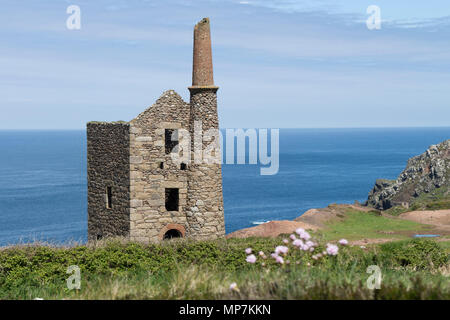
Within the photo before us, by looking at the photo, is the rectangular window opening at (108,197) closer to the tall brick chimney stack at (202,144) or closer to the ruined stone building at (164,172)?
the ruined stone building at (164,172)

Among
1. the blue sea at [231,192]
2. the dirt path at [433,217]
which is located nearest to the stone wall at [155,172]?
the dirt path at [433,217]

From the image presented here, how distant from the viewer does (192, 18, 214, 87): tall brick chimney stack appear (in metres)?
27.6

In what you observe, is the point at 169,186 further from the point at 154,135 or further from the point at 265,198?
the point at 265,198

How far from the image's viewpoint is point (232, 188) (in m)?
130

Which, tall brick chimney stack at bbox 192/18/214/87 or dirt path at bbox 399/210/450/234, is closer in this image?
tall brick chimney stack at bbox 192/18/214/87

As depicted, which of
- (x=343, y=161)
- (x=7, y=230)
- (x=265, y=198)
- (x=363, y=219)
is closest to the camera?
(x=363, y=219)

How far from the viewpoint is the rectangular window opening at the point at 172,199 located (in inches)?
1115

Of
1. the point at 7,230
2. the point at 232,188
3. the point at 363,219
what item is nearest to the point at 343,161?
the point at 232,188

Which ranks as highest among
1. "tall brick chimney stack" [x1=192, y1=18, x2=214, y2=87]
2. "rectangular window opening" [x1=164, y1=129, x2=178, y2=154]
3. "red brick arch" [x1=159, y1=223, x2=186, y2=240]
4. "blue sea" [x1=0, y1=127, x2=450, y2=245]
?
"tall brick chimney stack" [x1=192, y1=18, x2=214, y2=87]

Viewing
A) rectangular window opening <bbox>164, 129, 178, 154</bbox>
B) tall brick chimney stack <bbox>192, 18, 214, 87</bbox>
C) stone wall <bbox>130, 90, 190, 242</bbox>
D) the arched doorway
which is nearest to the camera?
stone wall <bbox>130, 90, 190, 242</bbox>

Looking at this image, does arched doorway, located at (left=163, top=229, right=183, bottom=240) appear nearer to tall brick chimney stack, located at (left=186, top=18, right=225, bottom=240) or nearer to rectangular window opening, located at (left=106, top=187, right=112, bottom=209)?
tall brick chimney stack, located at (left=186, top=18, right=225, bottom=240)

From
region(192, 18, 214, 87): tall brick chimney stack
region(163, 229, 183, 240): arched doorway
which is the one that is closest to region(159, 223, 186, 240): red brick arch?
region(163, 229, 183, 240): arched doorway

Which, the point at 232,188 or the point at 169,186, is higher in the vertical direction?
the point at 169,186

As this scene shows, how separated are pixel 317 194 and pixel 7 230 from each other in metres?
64.1
